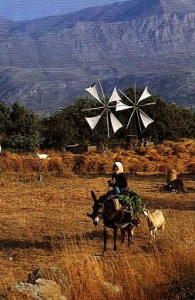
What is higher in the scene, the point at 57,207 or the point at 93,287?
the point at 93,287

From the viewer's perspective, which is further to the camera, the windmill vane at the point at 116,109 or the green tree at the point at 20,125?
the windmill vane at the point at 116,109

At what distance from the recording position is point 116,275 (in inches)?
219

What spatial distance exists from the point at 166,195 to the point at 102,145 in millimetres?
13469

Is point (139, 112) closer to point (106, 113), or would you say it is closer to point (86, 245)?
point (106, 113)

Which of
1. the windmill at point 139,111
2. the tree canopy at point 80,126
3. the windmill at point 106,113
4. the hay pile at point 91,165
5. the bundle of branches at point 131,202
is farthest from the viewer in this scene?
the windmill at point 139,111

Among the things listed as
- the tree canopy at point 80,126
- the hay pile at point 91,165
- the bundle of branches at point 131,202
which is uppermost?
the bundle of branches at point 131,202

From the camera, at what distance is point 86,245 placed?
7875 mm

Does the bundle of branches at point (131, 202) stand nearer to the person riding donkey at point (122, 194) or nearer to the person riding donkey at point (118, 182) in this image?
the person riding donkey at point (122, 194)

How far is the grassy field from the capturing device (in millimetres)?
5074

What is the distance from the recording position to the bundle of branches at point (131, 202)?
7.59 meters

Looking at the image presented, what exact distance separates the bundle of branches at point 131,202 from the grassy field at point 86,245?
0.51m

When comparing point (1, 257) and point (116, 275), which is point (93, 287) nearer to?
point (116, 275)

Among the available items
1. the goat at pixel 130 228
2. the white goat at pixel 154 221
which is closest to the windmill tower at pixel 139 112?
the white goat at pixel 154 221

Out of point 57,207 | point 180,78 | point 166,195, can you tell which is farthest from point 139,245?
point 180,78
